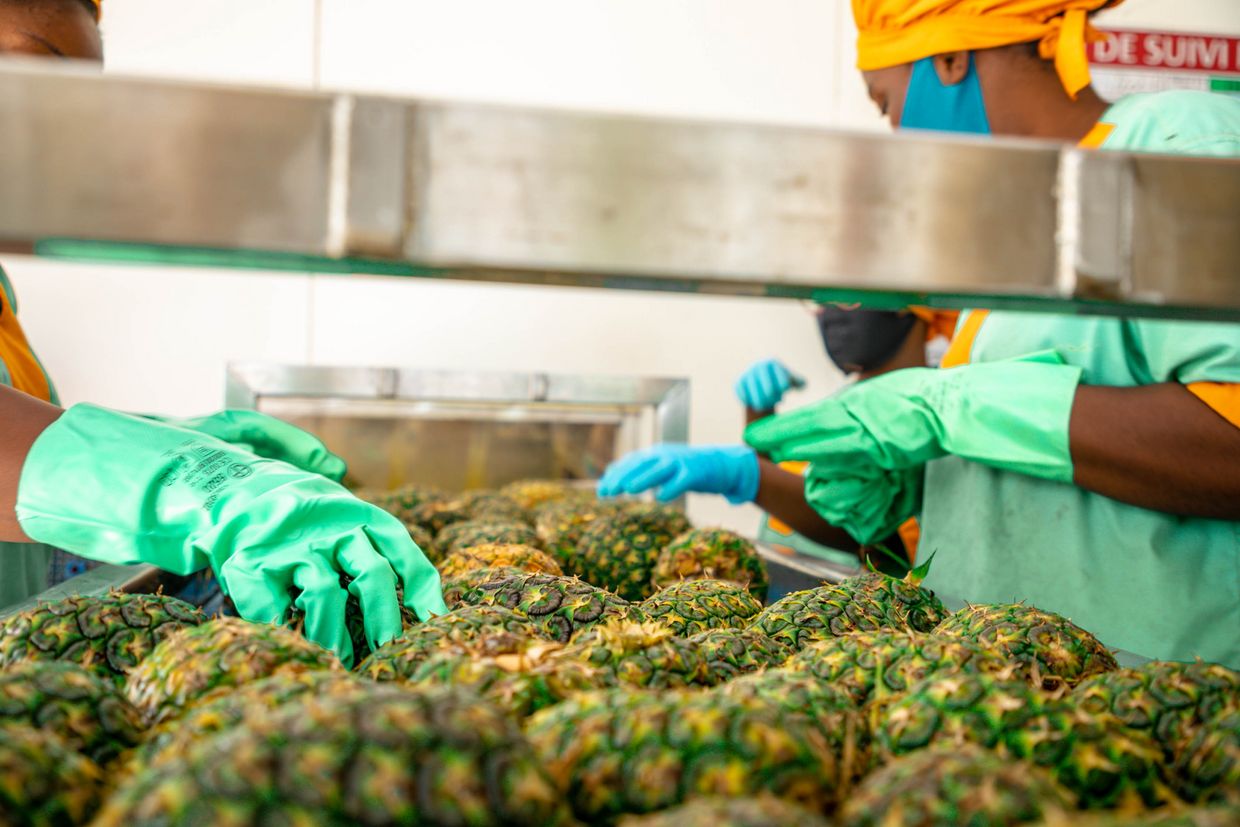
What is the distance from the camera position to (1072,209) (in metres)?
0.76

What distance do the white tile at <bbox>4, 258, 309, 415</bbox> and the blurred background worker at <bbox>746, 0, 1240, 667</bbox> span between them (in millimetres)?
3437

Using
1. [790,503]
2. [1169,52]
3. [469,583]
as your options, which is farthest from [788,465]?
[1169,52]

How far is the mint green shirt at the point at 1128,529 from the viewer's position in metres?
2.04

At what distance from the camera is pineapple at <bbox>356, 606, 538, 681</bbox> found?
1.09 metres

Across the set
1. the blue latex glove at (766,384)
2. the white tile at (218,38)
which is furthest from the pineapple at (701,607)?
the white tile at (218,38)

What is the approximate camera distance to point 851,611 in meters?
1.54

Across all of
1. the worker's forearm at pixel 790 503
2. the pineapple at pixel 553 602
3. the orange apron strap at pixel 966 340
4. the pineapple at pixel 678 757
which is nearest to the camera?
the pineapple at pixel 678 757

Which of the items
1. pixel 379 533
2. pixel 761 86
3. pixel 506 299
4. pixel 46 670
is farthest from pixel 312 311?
pixel 46 670

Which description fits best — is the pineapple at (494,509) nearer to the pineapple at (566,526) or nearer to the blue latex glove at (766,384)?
the pineapple at (566,526)

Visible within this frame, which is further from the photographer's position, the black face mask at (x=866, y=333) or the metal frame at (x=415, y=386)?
the black face mask at (x=866, y=333)

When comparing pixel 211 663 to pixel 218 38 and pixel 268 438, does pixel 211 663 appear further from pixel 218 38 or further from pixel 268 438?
pixel 218 38

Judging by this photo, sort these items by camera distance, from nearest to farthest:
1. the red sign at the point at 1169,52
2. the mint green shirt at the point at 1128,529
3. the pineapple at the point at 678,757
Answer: the pineapple at the point at 678,757
the mint green shirt at the point at 1128,529
the red sign at the point at 1169,52

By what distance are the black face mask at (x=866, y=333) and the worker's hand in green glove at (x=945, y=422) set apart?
192 cm

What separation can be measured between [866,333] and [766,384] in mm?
838
